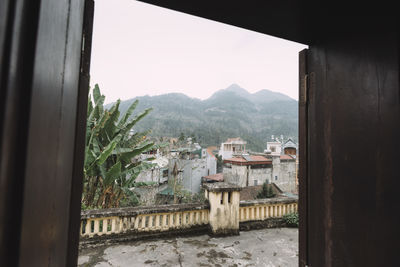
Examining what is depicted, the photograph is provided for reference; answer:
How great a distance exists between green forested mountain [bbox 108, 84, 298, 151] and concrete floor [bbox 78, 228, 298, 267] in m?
20.6

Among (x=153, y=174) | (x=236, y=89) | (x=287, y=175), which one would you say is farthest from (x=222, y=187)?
(x=236, y=89)

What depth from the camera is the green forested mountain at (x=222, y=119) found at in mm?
32031

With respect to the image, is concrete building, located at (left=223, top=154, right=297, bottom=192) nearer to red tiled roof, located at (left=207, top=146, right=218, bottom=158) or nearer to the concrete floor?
red tiled roof, located at (left=207, top=146, right=218, bottom=158)

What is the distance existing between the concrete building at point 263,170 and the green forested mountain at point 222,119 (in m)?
8.18

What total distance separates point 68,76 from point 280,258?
3.79 meters

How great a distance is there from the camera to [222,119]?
156ft

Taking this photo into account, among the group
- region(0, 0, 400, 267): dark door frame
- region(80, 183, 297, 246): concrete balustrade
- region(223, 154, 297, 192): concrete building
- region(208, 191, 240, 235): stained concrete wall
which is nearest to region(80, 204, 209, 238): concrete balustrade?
region(80, 183, 297, 246): concrete balustrade

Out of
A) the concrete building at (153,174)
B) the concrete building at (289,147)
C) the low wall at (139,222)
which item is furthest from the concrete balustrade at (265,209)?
the concrete building at (289,147)

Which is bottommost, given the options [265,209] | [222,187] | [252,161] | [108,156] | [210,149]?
[265,209]

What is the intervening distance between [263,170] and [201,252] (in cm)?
1753

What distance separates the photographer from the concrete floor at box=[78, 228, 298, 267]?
304 cm

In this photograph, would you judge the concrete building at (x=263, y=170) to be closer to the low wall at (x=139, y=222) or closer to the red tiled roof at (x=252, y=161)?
the red tiled roof at (x=252, y=161)

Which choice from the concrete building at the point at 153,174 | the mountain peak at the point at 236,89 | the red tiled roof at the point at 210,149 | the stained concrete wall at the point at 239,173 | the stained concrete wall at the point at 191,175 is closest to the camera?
the concrete building at the point at 153,174

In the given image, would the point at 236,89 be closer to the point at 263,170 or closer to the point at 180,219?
the point at 263,170
